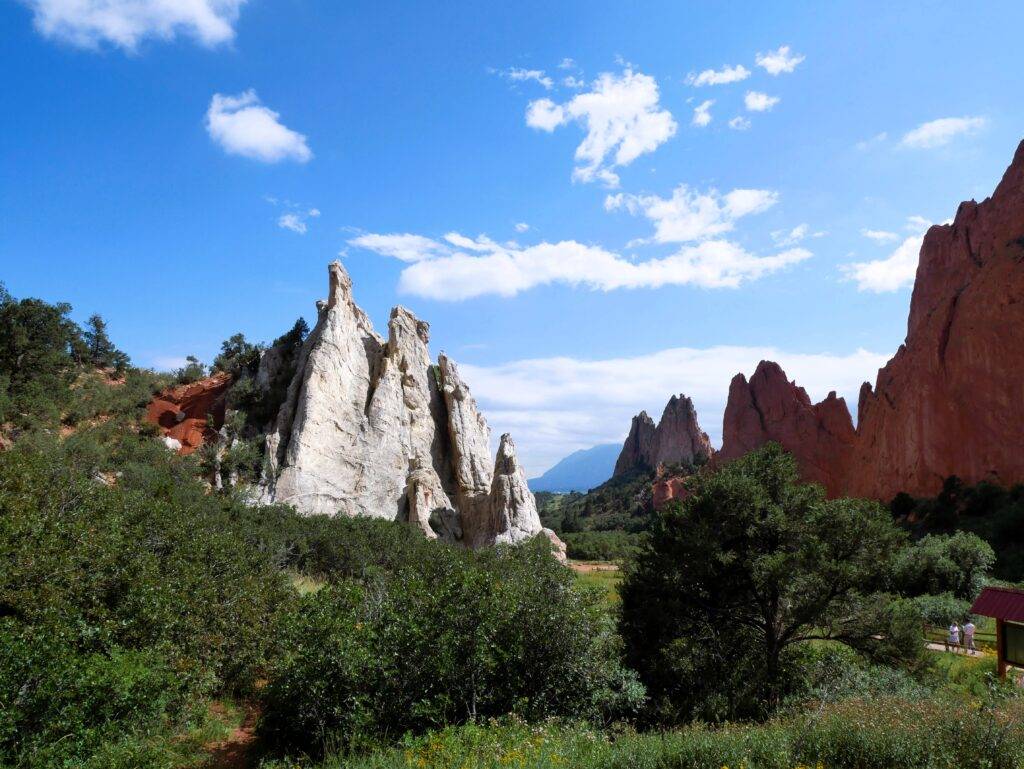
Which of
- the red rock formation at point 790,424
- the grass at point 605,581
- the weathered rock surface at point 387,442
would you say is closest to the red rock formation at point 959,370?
the red rock formation at point 790,424

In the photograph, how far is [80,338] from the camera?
154 feet

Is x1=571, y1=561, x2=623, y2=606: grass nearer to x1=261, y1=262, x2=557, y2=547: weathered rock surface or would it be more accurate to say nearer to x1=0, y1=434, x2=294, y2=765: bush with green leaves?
x1=261, y1=262, x2=557, y2=547: weathered rock surface

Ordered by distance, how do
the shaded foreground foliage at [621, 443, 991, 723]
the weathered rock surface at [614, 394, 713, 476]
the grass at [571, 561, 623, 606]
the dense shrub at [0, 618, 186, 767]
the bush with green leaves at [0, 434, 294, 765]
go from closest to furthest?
1. the dense shrub at [0, 618, 186, 767]
2. the bush with green leaves at [0, 434, 294, 765]
3. the shaded foreground foliage at [621, 443, 991, 723]
4. the grass at [571, 561, 623, 606]
5. the weathered rock surface at [614, 394, 713, 476]

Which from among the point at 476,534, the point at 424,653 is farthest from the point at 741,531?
the point at 476,534

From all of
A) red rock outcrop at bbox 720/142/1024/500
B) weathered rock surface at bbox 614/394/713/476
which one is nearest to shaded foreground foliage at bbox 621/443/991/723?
red rock outcrop at bbox 720/142/1024/500

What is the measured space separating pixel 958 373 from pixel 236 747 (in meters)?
62.6

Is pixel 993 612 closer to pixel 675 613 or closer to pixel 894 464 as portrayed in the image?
pixel 675 613

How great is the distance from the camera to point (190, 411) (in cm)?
4234

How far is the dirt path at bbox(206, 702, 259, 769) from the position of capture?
1022cm

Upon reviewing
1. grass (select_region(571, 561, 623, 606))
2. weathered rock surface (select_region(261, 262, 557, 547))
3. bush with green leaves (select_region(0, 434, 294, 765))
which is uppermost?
weathered rock surface (select_region(261, 262, 557, 547))

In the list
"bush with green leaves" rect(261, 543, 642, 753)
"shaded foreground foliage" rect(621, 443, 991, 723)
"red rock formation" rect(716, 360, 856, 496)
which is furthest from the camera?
"red rock formation" rect(716, 360, 856, 496)

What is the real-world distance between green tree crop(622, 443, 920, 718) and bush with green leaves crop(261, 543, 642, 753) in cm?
186

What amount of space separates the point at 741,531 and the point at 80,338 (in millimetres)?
53940

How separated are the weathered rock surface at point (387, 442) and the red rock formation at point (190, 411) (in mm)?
5420
